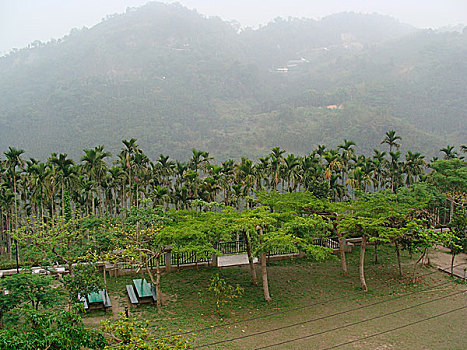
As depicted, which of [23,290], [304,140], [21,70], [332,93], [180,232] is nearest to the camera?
[23,290]

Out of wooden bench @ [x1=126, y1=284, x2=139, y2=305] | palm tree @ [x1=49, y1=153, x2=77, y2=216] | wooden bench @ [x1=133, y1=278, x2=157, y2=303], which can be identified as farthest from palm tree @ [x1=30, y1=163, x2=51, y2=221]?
wooden bench @ [x1=133, y1=278, x2=157, y2=303]

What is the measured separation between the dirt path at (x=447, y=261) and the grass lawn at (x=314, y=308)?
3.06ft

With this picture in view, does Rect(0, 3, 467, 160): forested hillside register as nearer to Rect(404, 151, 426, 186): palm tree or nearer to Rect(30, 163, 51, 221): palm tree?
Rect(404, 151, 426, 186): palm tree

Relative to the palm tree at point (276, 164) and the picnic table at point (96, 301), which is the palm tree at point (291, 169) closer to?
the palm tree at point (276, 164)

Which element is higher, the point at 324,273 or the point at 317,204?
the point at 317,204

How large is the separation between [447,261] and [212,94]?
10854 cm

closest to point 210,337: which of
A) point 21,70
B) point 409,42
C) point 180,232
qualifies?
point 180,232

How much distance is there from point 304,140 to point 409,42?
88.5 meters

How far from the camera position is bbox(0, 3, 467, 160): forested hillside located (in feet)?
282

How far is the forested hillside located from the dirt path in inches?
2123

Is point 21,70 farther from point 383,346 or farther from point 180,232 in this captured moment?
point 383,346

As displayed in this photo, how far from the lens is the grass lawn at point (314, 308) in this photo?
50.1ft

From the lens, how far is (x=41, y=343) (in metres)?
9.52

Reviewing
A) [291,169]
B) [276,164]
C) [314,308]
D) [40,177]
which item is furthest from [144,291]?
[291,169]
